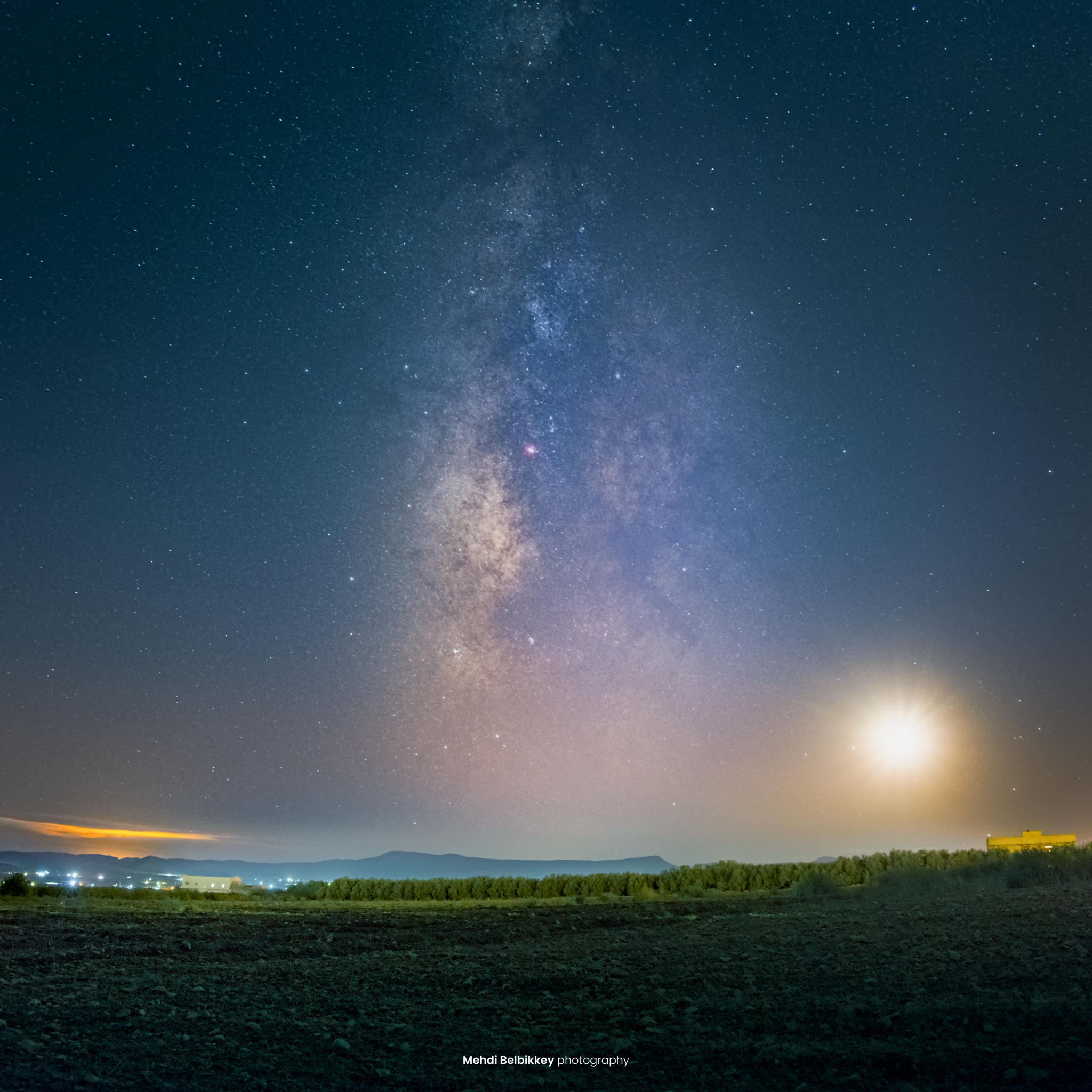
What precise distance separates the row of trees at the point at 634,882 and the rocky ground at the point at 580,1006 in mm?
14478

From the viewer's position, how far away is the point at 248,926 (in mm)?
16594

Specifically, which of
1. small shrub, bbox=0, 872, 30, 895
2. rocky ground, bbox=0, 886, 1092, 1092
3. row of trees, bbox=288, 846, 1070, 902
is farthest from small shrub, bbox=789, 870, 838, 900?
small shrub, bbox=0, 872, 30, 895

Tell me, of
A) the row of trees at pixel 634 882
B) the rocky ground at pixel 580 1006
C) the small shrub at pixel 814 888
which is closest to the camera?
the rocky ground at pixel 580 1006

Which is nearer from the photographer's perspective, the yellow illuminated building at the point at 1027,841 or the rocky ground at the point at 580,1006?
the rocky ground at the point at 580,1006

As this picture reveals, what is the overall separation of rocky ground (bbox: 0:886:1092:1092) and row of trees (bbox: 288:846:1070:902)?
1448cm

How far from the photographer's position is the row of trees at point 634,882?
2855 centimetres

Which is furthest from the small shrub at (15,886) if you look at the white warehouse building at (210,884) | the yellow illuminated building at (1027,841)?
the yellow illuminated building at (1027,841)

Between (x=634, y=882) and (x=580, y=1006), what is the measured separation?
2128 centimetres

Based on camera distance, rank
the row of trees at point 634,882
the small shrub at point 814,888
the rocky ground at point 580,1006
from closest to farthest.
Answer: the rocky ground at point 580,1006 → the small shrub at point 814,888 → the row of trees at point 634,882

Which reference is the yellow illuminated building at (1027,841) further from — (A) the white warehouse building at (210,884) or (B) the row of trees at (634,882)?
(A) the white warehouse building at (210,884)

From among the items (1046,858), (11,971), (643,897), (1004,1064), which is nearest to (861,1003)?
(1004,1064)

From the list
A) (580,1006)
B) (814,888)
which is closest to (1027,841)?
(814,888)

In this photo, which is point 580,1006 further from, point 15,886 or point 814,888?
point 15,886

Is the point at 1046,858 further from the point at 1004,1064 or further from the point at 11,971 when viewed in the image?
the point at 11,971
